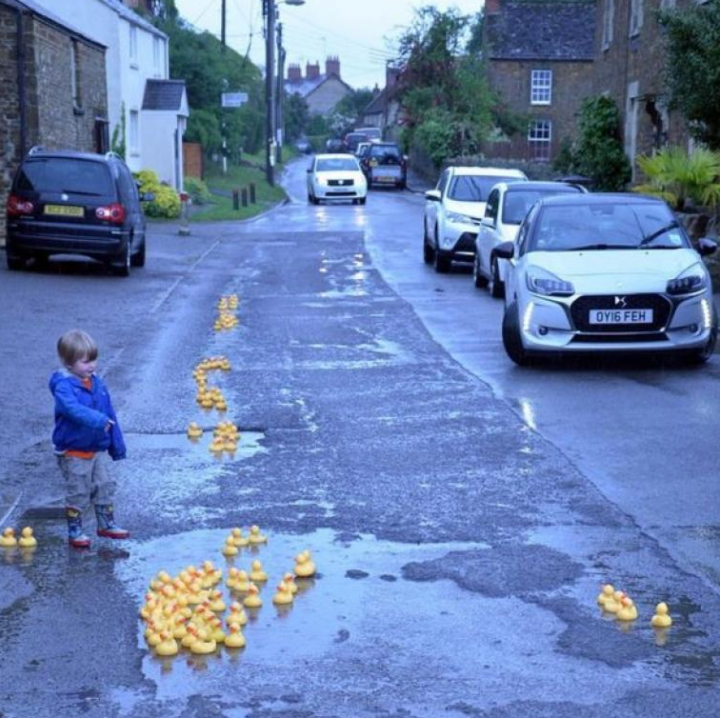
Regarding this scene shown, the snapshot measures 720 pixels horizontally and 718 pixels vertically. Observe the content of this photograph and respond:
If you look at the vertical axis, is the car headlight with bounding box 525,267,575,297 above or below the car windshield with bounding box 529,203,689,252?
below

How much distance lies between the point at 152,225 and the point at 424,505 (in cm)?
2932

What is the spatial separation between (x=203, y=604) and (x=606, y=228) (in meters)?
8.90

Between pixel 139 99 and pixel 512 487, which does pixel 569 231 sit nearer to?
pixel 512 487

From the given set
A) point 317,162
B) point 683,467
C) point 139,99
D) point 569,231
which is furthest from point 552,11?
point 683,467

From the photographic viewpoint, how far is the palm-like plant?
72.0ft

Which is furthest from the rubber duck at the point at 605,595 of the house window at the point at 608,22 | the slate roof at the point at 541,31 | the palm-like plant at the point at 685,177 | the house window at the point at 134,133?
the slate roof at the point at 541,31

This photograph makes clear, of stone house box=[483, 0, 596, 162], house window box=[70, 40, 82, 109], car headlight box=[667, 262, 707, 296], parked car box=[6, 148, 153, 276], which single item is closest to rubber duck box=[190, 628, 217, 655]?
car headlight box=[667, 262, 707, 296]

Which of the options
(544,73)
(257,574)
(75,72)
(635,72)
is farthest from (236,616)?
(544,73)

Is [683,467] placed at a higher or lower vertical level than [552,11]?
lower

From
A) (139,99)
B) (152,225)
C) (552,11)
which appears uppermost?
(552,11)

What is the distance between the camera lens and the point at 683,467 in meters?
8.68

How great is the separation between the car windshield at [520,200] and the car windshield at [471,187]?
13.3 feet

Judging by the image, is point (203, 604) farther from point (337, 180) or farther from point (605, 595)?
point (337, 180)

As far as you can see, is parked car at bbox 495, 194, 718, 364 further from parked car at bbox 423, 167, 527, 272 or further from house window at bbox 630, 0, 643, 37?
house window at bbox 630, 0, 643, 37
